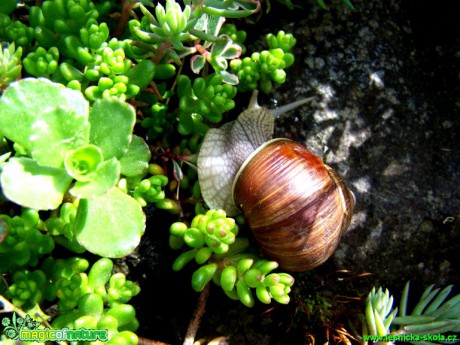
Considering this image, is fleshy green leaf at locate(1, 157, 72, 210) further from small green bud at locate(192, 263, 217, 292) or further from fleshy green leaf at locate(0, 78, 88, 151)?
small green bud at locate(192, 263, 217, 292)

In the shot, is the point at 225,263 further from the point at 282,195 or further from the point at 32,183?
the point at 32,183

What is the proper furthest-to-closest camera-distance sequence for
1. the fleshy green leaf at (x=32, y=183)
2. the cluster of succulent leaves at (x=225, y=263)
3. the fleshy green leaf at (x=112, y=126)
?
the cluster of succulent leaves at (x=225, y=263)
the fleshy green leaf at (x=112, y=126)
the fleshy green leaf at (x=32, y=183)

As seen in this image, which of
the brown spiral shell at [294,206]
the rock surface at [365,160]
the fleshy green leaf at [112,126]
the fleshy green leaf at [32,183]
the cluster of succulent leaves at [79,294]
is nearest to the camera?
the fleshy green leaf at [32,183]

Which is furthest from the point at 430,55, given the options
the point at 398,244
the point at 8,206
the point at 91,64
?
the point at 8,206

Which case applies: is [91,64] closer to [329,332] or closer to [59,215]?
[59,215]

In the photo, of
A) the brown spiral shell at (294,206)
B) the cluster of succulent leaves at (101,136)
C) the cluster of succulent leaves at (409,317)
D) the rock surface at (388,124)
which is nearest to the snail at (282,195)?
the brown spiral shell at (294,206)

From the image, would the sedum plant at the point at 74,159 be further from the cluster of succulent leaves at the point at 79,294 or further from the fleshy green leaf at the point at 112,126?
the cluster of succulent leaves at the point at 79,294

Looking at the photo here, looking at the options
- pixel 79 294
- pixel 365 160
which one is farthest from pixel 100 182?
pixel 365 160
